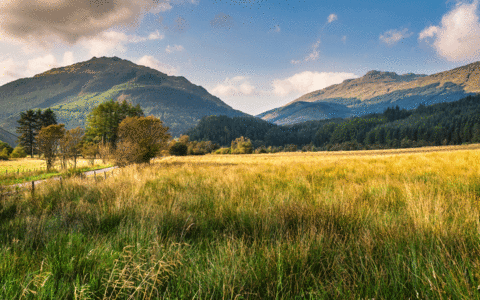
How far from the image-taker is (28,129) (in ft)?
170

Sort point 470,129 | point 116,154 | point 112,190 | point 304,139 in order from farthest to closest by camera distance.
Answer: point 304,139, point 470,129, point 116,154, point 112,190

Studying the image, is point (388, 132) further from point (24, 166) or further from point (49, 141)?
point (24, 166)

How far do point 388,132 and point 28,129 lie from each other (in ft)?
538

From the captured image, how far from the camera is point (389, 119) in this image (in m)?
196

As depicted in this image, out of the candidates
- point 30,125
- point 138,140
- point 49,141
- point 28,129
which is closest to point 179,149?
point 30,125

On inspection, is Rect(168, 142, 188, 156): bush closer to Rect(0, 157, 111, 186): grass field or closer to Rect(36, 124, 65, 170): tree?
Rect(0, 157, 111, 186): grass field

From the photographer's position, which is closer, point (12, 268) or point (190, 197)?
point (12, 268)

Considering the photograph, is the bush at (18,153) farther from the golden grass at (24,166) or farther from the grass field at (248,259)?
the grass field at (248,259)

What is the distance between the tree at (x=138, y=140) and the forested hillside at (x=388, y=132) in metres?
89.2

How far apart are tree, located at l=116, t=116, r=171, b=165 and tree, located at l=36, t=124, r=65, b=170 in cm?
689

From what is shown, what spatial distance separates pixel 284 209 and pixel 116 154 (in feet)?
57.1

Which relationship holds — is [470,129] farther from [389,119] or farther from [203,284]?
[203,284]

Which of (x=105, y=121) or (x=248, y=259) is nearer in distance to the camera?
(x=248, y=259)

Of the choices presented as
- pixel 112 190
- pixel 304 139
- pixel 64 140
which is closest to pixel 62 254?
pixel 112 190
